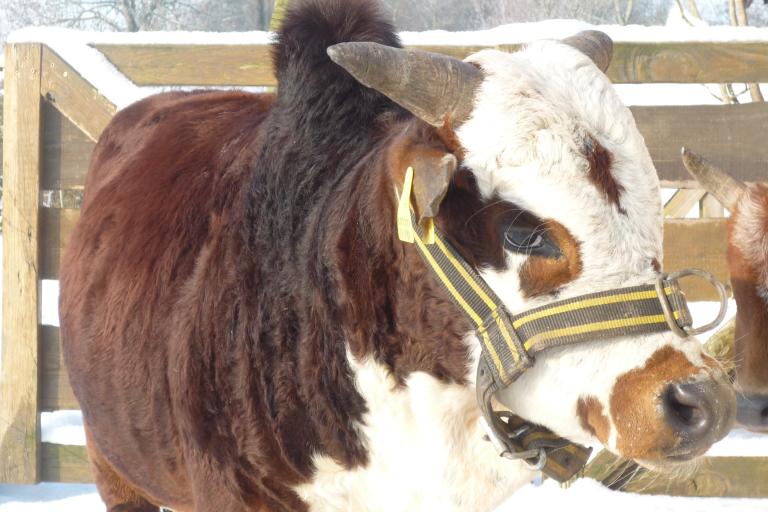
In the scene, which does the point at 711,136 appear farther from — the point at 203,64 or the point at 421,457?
→ the point at 421,457

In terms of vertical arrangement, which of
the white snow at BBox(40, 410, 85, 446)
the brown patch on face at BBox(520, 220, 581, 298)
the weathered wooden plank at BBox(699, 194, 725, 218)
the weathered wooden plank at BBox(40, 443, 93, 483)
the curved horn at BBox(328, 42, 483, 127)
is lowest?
the weathered wooden plank at BBox(40, 443, 93, 483)

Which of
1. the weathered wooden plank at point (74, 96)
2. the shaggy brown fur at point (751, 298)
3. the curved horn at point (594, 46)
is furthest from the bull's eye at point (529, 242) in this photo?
the weathered wooden plank at point (74, 96)

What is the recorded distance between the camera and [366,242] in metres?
2.31

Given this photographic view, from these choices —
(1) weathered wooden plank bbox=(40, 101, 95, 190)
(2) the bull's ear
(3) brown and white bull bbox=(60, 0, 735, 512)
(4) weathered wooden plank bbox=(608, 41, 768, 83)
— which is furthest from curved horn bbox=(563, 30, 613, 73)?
(1) weathered wooden plank bbox=(40, 101, 95, 190)

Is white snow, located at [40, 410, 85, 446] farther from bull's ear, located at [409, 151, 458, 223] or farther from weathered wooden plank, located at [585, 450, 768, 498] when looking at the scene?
bull's ear, located at [409, 151, 458, 223]

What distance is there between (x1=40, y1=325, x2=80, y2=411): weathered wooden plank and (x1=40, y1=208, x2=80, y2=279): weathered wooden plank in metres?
0.34

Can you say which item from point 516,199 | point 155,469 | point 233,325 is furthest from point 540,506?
point 516,199

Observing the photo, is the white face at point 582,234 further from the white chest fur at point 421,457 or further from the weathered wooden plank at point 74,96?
the weathered wooden plank at point 74,96

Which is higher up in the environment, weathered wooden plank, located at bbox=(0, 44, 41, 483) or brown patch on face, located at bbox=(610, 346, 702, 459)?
brown patch on face, located at bbox=(610, 346, 702, 459)

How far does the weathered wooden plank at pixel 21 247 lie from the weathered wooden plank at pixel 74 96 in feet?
0.20

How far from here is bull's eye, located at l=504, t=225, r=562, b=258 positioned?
2.00m

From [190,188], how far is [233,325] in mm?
594

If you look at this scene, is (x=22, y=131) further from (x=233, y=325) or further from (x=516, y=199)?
(x=516, y=199)

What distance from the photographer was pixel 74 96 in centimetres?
499
